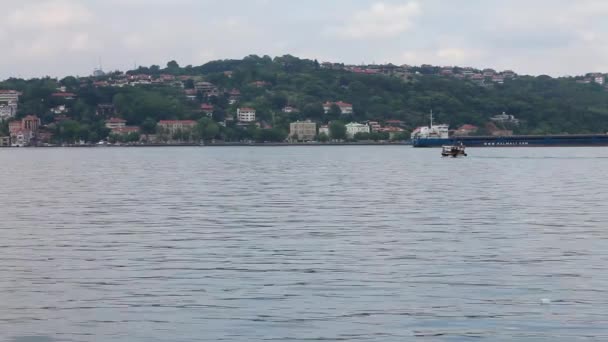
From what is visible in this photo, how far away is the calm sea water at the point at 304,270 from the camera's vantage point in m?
24.0

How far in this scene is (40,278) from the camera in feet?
100

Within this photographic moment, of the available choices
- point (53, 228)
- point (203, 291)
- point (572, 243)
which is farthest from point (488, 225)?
point (203, 291)

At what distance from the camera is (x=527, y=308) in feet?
84.3

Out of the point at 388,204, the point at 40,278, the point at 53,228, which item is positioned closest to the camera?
the point at 40,278

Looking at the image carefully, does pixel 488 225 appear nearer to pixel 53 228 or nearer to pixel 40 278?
pixel 53 228

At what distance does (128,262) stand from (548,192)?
4058cm

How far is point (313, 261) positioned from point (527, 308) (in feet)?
30.5

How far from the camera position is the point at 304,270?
31.8 meters

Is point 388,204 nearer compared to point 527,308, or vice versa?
point 527,308

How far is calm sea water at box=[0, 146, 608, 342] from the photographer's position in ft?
78.8

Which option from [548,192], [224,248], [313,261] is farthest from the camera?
[548,192]

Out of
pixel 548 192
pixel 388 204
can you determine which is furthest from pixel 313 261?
pixel 548 192

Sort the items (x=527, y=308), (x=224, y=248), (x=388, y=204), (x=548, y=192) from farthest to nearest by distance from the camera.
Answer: (x=548, y=192) < (x=388, y=204) < (x=224, y=248) < (x=527, y=308)

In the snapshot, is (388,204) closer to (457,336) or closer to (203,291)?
(203,291)
